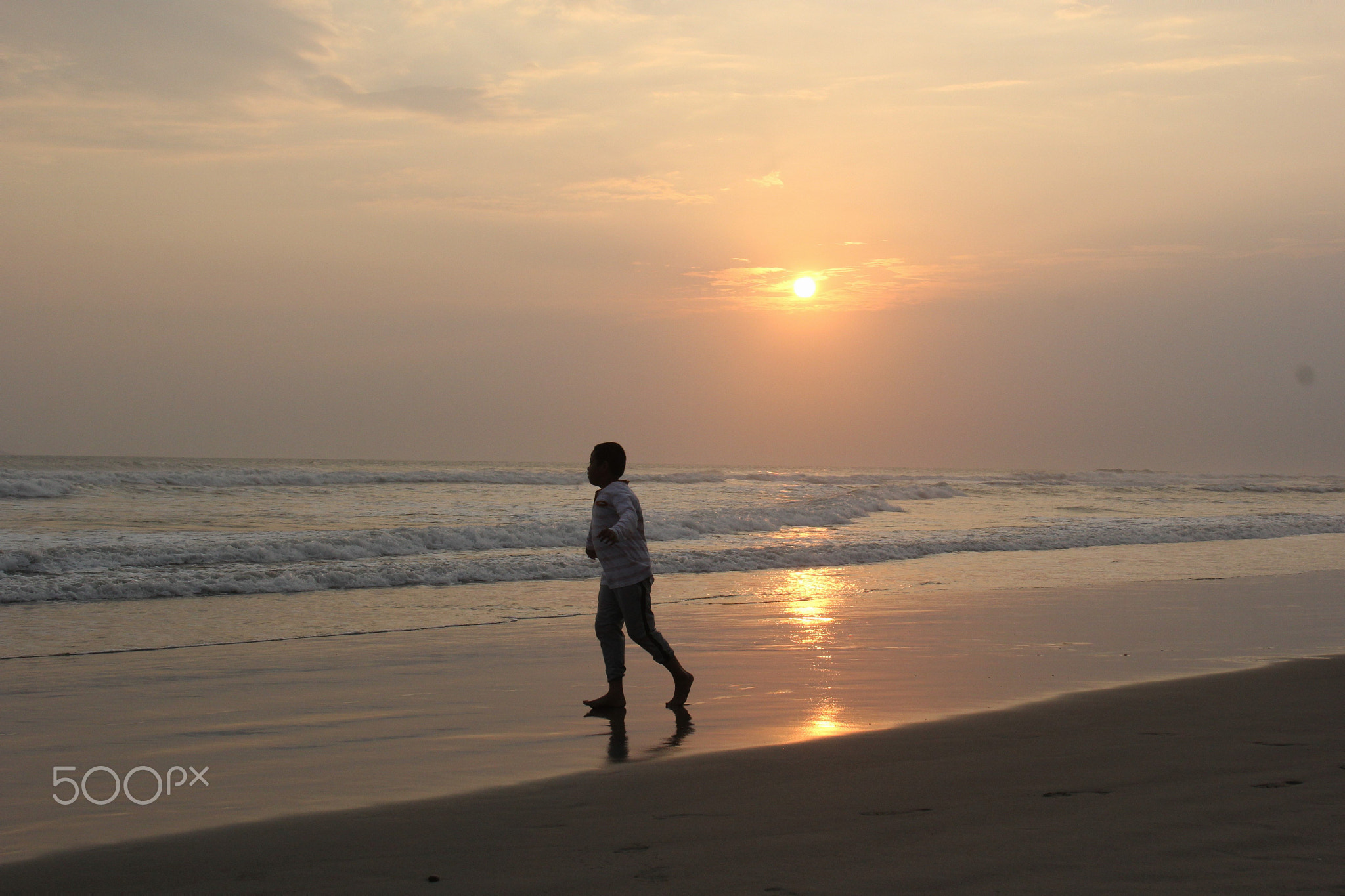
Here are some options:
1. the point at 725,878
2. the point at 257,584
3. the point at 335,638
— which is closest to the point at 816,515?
the point at 257,584

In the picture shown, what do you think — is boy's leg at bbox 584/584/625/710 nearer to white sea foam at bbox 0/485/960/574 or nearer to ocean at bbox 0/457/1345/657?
ocean at bbox 0/457/1345/657

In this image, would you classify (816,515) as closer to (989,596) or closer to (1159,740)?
(989,596)

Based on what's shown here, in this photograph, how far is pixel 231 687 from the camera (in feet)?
22.8

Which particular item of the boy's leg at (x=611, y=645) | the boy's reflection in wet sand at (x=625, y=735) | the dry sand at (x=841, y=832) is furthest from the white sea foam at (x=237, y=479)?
the dry sand at (x=841, y=832)

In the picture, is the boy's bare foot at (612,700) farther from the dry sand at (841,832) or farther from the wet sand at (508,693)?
the dry sand at (841,832)

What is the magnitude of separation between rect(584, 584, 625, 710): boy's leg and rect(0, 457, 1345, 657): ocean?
425 cm

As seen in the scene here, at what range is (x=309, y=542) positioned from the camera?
54.6ft

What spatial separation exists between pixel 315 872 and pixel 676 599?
352 inches

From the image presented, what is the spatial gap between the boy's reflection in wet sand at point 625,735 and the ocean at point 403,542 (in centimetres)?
446

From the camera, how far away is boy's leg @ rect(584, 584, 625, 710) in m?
6.33

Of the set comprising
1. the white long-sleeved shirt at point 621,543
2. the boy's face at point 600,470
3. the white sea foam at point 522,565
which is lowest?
the white sea foam at point 522,565

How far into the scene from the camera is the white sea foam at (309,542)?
14.3 m

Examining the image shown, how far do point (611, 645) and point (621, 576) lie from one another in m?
0.46

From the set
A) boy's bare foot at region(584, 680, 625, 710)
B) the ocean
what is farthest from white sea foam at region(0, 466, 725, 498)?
boy's bare foot at region(584, 680, 625, 710)
